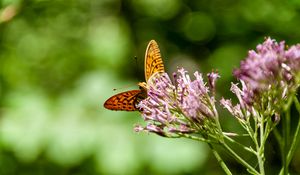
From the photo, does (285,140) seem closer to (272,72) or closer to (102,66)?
(272,72)

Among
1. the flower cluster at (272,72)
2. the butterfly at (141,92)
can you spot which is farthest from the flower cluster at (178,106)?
the flower cluster at (272,72)

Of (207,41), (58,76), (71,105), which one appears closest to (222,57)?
(207,41)

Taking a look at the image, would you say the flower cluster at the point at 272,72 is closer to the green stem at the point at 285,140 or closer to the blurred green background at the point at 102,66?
the green stem at the point at 285,140

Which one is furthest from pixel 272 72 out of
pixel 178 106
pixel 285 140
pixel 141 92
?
pixel 141 92

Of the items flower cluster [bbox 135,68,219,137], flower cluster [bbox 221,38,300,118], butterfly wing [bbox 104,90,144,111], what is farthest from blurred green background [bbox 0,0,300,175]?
flower cluster [bbox 221,38,300,118]

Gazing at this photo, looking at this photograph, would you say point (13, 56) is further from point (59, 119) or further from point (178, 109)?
point (178, 109)
